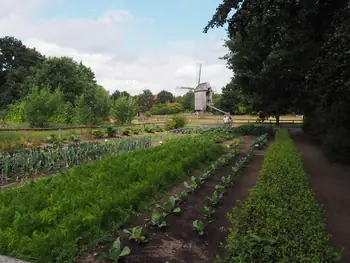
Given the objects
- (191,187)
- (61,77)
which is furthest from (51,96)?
(191,187)

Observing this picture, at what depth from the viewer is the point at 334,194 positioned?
238 inches

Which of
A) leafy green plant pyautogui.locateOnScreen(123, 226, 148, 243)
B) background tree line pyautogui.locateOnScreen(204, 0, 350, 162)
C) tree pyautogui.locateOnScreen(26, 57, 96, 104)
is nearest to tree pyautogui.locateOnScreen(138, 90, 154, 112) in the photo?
tree pyautogui.locateOnScreen(26, 57, 96, 104)

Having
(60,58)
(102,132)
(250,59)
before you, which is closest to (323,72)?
(250,59)

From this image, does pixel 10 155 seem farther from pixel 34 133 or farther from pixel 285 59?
pixel 285 59

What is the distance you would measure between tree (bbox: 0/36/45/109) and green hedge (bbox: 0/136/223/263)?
39956 mm

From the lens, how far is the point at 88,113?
944 inches

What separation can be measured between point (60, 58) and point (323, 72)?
34168 mm

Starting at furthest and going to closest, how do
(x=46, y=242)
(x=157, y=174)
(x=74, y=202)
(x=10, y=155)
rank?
(x=10, y=155)
(x=157, y=174)
(x=74, y=202)
(x=46, y=242)

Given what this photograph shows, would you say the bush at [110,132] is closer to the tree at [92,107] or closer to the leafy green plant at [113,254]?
the tree at [92,107]

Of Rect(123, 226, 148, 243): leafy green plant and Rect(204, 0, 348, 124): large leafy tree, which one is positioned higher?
Rect(204, 0, 348, 124): large leafy tree

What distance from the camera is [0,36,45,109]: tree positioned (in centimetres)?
3925

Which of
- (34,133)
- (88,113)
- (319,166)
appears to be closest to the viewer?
(319,166)

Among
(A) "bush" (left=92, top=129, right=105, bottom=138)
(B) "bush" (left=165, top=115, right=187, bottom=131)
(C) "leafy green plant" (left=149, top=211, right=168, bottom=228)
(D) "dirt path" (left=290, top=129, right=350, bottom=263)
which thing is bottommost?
(D) "dirt path" (left=290, top=129, right=350, bottom=263)

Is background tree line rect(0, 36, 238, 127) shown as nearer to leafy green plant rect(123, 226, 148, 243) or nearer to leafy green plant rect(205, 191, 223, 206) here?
leafy green plant rect(205, 191, 223, 206)
